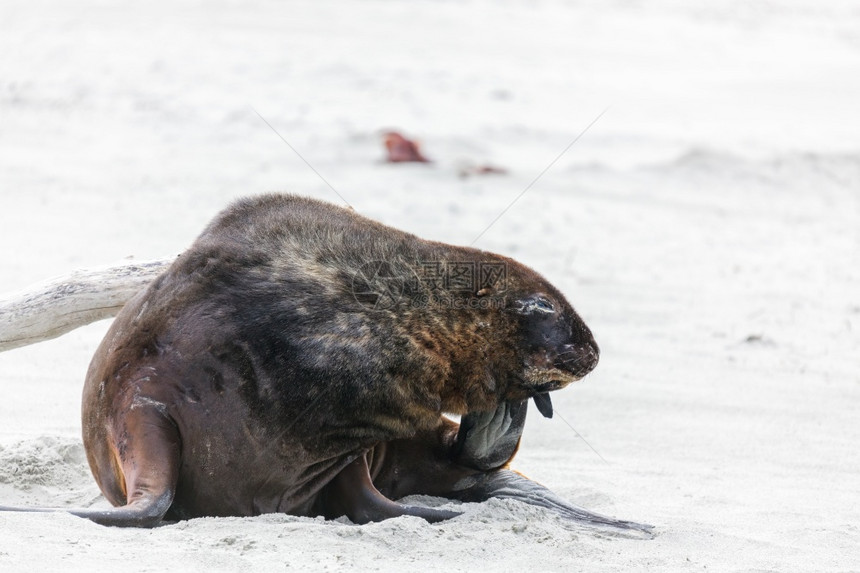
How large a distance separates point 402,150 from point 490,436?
7.87m

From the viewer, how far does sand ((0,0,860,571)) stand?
171 inches

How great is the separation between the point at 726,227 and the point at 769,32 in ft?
40.0

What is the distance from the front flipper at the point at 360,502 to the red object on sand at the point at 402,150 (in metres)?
8.02

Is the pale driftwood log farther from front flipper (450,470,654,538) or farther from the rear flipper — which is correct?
front flipper (450,470,654,538)

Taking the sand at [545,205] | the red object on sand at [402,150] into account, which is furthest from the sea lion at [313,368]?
the red object on sand at [402,150]

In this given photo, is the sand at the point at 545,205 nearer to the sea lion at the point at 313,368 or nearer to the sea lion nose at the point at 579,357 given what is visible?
the sea lion at the point at 313,368

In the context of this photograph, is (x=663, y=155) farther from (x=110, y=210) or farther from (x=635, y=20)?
(x=635, y=20)

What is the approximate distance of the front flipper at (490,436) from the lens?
4.76 meters

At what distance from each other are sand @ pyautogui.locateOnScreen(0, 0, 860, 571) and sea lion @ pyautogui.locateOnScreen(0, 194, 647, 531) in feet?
0.78

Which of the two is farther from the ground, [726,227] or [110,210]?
[110,210]

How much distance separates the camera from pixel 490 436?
4781 millimetres

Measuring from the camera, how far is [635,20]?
72.4 feet

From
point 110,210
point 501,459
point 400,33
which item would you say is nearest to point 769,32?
point 400,33

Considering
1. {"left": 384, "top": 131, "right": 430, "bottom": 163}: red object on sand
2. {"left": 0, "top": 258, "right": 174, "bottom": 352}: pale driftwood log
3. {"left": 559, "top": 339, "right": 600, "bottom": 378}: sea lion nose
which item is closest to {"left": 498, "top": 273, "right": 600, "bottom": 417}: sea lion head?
{"left": 559, "top": 339, "right": 600, "bottom": 378}: sea lion nose
